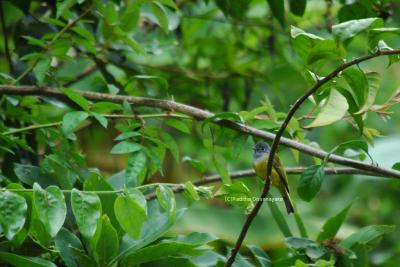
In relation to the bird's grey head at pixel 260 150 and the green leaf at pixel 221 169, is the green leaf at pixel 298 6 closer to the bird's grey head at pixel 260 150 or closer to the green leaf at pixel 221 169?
the bird's grey head at pixel 260 150

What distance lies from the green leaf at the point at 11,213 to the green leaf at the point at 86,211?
9 centimetres

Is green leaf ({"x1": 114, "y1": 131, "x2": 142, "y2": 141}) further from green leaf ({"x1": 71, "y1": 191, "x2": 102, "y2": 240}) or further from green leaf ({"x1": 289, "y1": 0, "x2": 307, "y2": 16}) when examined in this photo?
green leaf ({"x1": 289, "y1": 0, "x2": 307, "y2": 16})

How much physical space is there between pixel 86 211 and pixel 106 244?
0.25 meters

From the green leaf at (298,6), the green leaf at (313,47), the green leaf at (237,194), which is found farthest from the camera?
the green leaf at (298,6)

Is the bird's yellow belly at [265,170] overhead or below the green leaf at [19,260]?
below

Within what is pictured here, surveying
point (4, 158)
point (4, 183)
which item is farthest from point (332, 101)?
point (4, 158)

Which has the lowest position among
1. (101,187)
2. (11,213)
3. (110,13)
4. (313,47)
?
(101,187)

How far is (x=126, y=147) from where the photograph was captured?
66.5 inches

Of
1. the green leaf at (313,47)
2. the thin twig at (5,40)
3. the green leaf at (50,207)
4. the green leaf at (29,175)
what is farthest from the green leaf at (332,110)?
the thin twig at (5,40)

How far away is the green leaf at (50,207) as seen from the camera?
49.8 inches

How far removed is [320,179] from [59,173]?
614 mm

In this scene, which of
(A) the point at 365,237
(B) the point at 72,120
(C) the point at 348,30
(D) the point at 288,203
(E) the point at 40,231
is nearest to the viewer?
(C) the point at 348,30

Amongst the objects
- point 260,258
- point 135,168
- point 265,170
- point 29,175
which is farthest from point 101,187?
point 265,170

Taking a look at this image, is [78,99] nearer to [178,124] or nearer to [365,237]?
[178,124]
